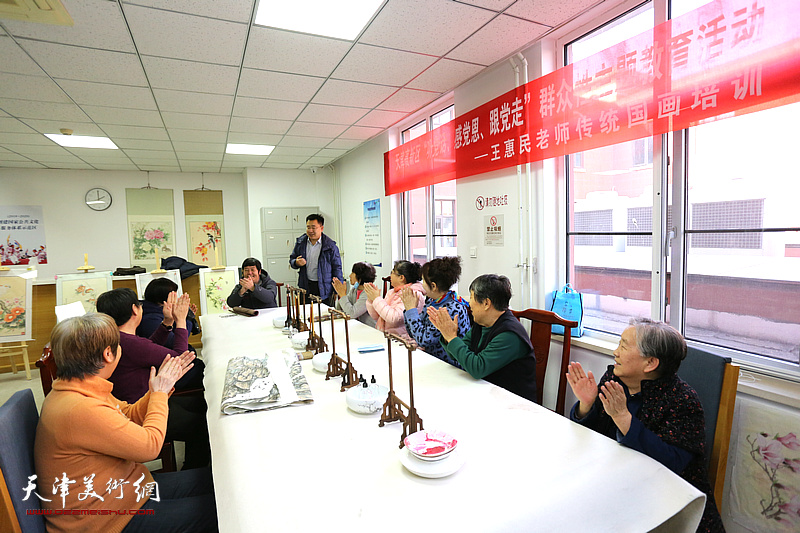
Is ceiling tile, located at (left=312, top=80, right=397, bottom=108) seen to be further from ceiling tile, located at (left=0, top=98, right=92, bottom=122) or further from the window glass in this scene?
the window glass

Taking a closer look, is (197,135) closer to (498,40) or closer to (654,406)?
(498,40)

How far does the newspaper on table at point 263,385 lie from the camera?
1560mm

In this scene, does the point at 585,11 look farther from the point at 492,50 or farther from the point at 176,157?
the point at 176,157

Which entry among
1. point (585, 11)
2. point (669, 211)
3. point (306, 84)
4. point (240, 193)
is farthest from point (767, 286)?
point (240, 193)

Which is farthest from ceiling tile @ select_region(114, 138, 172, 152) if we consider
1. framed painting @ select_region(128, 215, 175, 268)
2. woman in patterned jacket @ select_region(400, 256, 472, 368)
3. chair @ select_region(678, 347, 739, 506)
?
chair @ select_region(678, 347, 739, 506)

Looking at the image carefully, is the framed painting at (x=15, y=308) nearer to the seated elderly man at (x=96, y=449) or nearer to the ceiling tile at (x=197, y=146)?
the ceiling tile at (x=197, y=146)

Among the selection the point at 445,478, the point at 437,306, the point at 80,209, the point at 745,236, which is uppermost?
the point at 80,209

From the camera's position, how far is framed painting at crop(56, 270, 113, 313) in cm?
446

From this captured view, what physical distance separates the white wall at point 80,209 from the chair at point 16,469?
637 cm

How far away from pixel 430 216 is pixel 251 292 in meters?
2.03

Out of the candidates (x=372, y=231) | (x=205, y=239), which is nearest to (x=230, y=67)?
(x=372, y=231)

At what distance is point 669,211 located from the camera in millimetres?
2213

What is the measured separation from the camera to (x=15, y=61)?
2.62 metres

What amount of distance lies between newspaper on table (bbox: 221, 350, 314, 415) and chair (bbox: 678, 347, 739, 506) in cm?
139
